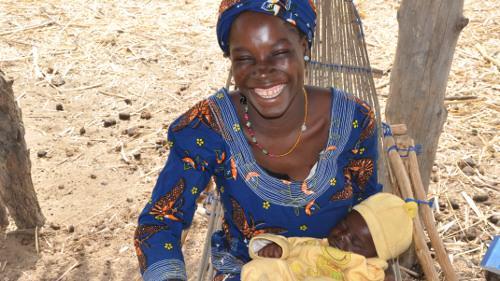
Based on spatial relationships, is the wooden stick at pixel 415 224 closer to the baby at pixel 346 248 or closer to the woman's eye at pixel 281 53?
the baby at pixel 346 248

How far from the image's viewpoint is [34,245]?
360cm

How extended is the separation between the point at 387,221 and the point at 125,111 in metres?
3.15

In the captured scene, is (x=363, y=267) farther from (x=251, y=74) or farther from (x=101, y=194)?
(x=101, y=194)

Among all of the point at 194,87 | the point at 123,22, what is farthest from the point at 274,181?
the point at 123,22

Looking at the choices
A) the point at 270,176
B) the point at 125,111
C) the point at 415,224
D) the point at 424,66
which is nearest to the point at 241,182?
the point at 270,176

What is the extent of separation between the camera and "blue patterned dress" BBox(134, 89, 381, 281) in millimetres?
2146

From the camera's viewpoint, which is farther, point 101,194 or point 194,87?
point 194,87

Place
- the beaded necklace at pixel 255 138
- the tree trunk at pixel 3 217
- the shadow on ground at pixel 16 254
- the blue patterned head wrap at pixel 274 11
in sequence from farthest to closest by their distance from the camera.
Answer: the tree trunk at pixel 3 217
the shadow on ground at pixel 16 254
the beaded necklace at pixel 255 138
the blue patterned head wrap at pixel 274 11

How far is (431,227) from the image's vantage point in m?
2.78

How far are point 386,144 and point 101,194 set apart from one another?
201 cm

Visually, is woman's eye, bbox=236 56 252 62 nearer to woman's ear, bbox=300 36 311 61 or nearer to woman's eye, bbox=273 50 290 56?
woman's eye, bbox=273 50 290 56

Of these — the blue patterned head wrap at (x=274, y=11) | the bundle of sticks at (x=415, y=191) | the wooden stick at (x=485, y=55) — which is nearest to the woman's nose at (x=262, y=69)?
the blue patterned head wrap at (x=274, y=11)

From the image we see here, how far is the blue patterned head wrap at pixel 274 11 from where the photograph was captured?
1.97 m

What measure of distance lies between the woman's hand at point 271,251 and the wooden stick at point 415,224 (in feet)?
2.62
